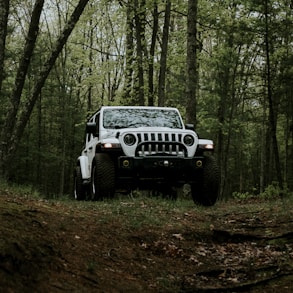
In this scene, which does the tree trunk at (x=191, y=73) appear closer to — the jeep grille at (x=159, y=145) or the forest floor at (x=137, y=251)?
the jeep grille at (x=159, y=145)

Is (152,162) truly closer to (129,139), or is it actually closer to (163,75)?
(129,139)

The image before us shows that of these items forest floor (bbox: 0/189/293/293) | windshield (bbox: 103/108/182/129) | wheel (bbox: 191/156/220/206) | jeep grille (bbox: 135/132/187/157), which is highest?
windshield (bbox: 103/108/182/129)

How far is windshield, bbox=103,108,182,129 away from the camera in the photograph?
11094mm

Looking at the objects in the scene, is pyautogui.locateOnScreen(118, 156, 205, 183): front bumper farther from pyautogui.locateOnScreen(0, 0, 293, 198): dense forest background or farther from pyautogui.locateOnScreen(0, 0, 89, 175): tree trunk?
pyautogui.locateOnScreen(0, 0, 293, 198): dense forest background

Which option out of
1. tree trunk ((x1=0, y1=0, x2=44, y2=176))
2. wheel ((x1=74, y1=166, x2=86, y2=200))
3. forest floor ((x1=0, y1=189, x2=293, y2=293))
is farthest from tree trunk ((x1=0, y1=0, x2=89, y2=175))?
forest floor ((x1=0, y1=189, x2=293, y2=293))

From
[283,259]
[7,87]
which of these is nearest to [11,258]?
[283,259]

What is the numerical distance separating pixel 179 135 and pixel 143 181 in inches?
47.0

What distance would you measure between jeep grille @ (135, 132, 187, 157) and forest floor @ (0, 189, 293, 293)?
1.97m

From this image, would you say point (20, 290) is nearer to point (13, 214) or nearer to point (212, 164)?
point (13, 214)

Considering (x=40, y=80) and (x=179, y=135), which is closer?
(x=179, y=135)

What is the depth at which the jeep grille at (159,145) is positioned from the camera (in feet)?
31.2

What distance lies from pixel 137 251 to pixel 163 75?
49.1 ft

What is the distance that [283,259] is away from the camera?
566 cm

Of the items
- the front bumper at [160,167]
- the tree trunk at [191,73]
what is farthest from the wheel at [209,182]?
the tree trunk at [191,73]
